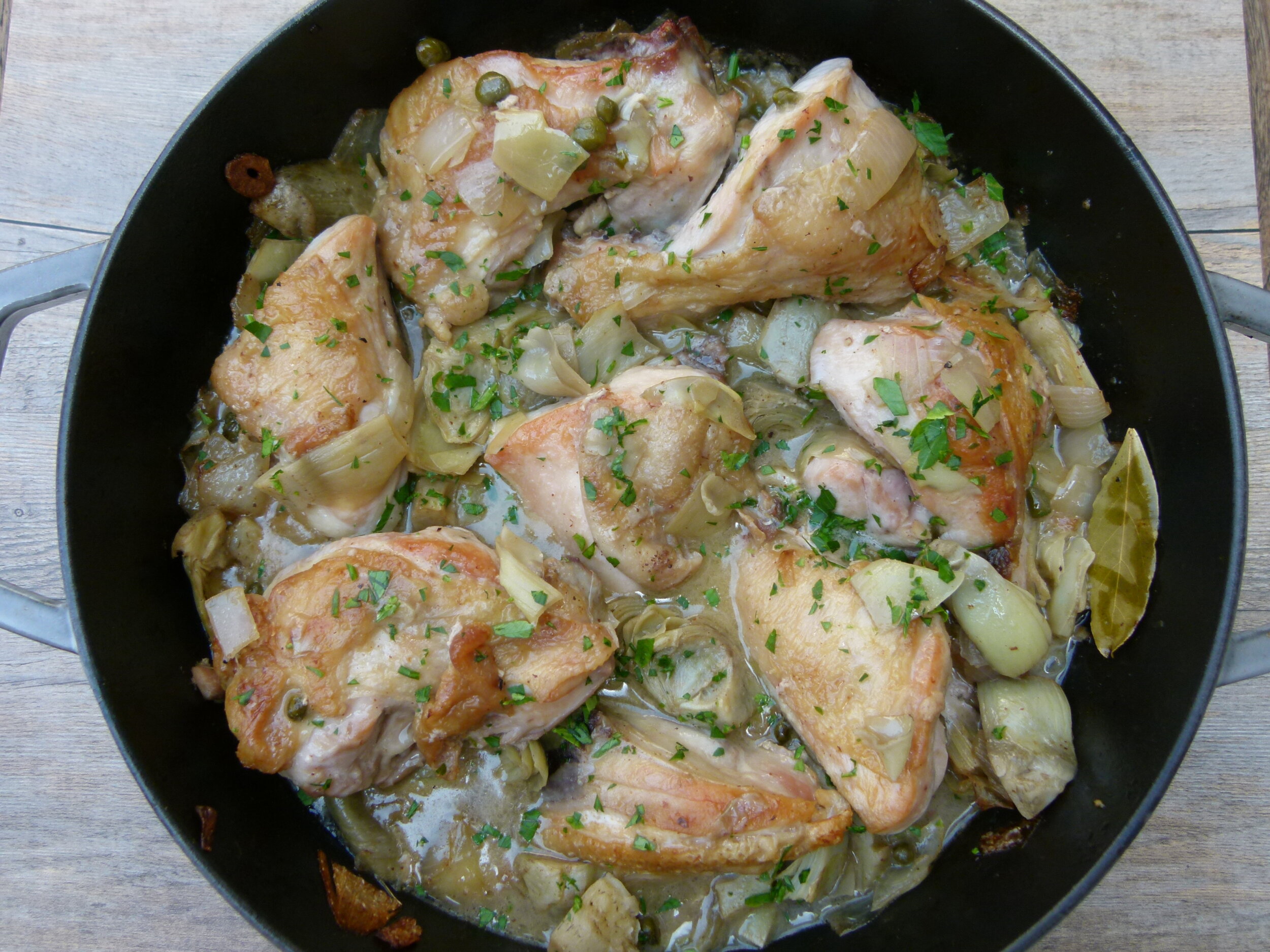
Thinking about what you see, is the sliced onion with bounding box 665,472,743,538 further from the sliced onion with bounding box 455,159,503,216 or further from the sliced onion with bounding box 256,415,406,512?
the sliced onion with bounding box 455,159,503,216

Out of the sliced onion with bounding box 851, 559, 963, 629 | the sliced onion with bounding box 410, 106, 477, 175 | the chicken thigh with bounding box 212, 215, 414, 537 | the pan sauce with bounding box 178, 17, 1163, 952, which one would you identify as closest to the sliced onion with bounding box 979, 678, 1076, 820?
the pan sauce with bounding box 178, 17, 1163, 952

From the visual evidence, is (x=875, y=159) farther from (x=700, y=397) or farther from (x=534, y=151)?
(x=534, y=151)

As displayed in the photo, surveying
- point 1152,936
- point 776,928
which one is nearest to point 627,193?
point 776,928

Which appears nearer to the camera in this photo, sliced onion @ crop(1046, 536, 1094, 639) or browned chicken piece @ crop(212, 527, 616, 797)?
browned chicken piece @ crop(212, 527, 616, 797)

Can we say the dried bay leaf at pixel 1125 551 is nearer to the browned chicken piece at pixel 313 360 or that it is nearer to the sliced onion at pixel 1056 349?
the sliced onion at pixel 1056 349

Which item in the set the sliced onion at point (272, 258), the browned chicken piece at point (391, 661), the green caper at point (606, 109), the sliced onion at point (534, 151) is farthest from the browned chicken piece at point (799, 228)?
the browned chicken piece at point (391, 661)
